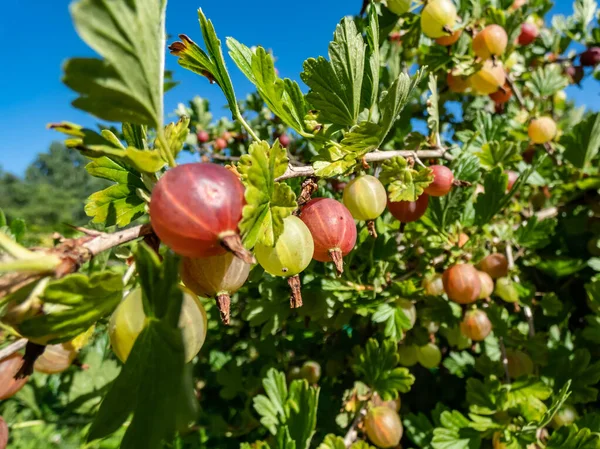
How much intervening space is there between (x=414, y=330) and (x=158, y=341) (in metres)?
0.89

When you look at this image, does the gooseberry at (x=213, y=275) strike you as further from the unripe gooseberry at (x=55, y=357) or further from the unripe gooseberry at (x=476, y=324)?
the unripe gooseberry at (x=476, y=324)

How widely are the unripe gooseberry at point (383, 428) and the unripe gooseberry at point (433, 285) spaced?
1.06 feet

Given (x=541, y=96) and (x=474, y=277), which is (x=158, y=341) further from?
(x=541, y=96)

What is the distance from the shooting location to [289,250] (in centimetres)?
50

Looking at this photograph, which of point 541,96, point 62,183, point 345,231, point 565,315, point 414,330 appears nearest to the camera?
point 345,231

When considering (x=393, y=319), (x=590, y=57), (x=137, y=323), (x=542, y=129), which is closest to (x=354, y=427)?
(x=393, y=319)

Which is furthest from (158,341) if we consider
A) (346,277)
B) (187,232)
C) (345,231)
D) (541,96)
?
(541,96)

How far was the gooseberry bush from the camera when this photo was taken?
1.28ft

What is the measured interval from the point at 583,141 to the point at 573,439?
848 millimetres

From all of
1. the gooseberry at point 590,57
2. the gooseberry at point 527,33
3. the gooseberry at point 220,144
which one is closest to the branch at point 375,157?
the gooseberry at point 527,33

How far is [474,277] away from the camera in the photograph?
0.94 meters

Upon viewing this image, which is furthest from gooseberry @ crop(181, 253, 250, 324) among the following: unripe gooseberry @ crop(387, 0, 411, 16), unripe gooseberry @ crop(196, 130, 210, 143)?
unripe gooseberry @ crop(196, 130, 210, 143)

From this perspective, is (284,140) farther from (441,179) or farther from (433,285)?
(441,179)

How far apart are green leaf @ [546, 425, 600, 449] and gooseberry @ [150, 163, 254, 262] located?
77cm
